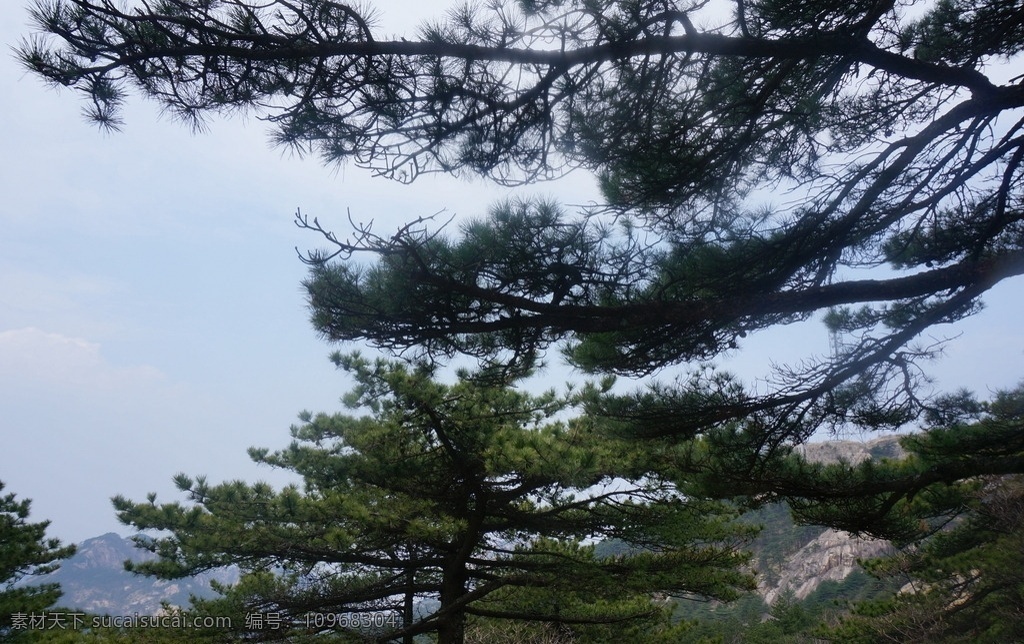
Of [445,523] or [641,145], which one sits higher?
[641,145]

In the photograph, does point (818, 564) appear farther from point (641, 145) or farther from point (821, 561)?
point (641, 145)

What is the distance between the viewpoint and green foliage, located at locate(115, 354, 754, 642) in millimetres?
6039

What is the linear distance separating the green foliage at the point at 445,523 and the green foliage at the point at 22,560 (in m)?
2.36

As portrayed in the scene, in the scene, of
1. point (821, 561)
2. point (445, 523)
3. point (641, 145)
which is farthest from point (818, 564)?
point (641, 145)

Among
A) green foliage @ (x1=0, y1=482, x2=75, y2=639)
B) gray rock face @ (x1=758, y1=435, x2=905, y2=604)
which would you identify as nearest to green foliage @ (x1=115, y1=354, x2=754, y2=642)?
green foliage @ (x1=0, y1=482, x2=75, y2=639)

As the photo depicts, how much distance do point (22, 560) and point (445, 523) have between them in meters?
6.34

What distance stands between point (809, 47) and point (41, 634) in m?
8.38

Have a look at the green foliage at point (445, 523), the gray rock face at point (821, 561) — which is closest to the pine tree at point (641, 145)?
the green foliage at point (445, 523)

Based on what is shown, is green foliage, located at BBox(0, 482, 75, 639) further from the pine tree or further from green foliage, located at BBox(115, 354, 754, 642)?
the pine tree

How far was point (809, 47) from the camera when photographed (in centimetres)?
252

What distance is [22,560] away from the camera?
8.25 meters

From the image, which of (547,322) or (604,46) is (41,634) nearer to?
(547,322)

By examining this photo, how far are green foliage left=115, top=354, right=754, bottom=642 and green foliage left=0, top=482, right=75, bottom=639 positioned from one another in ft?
7.75

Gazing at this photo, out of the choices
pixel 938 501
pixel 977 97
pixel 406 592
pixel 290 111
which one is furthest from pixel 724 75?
pixel 406 592
